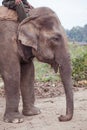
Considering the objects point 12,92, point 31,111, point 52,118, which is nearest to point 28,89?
point 31,111

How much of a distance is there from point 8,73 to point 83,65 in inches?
188

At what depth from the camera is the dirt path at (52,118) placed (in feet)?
22.0

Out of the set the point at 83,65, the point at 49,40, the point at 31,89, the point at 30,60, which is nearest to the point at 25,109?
the point at 31,89

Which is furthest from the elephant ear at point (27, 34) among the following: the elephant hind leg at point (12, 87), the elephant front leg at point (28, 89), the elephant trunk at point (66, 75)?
the elephant front leg at point (28, 89)

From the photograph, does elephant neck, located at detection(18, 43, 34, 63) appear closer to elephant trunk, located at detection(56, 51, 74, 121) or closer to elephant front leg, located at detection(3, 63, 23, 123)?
elephant front leg, located at detection(3, 63, 23, 123)

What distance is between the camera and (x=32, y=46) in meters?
6.86

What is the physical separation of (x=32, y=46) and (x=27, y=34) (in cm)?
19

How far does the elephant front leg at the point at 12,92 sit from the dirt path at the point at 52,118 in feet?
0.42

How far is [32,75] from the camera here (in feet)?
25.0

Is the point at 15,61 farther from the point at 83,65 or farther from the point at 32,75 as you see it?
the point at 83,65

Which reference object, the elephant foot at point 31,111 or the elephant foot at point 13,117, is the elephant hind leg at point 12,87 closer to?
the elephant foot at point 13,117

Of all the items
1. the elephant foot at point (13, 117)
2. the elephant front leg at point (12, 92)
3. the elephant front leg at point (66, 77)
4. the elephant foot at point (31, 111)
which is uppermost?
the elephant front leg at point (66, 77)

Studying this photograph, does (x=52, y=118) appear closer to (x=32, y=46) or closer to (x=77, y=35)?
(x=32, y=46)

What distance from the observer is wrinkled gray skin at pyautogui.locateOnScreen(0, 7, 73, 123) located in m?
6.81
